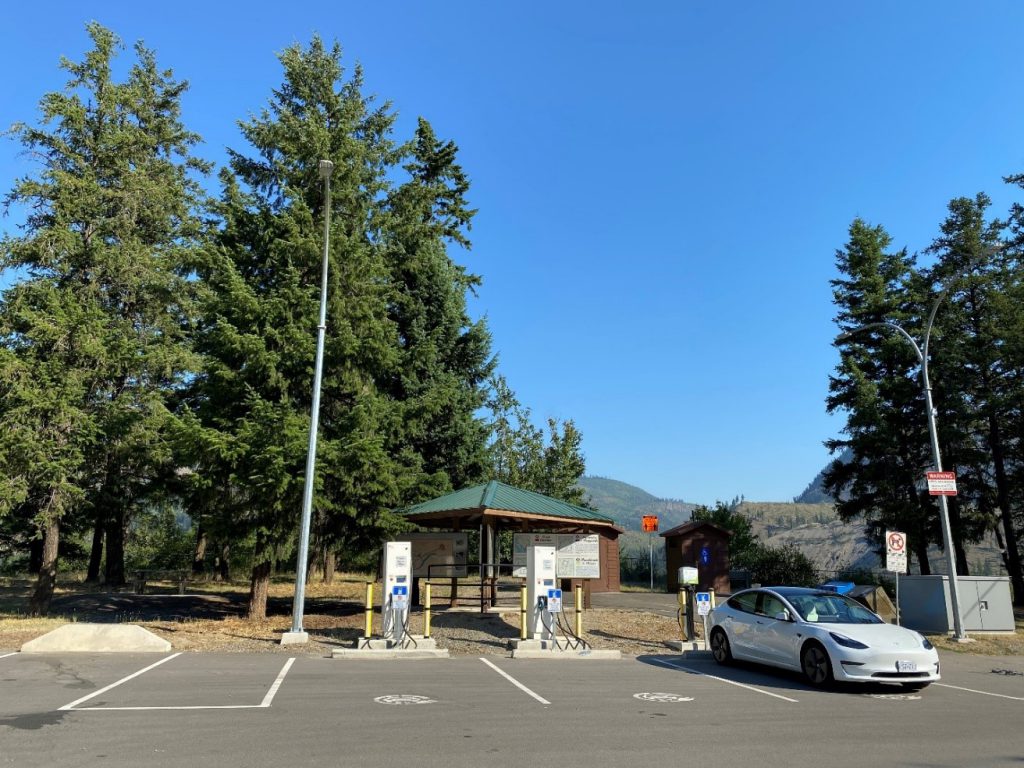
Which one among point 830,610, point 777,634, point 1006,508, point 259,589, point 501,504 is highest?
point 1006,508

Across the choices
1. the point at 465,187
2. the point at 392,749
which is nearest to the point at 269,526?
the point at 392,749

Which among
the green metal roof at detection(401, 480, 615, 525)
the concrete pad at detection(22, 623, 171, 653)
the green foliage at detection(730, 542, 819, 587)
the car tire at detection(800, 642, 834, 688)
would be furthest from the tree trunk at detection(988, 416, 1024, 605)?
the concrete pad at detection(22, 623, 171, 653)

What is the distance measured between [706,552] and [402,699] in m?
27.0

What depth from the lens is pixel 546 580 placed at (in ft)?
48.9

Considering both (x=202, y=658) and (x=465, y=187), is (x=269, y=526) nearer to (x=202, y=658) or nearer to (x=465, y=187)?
(x=202, y=658)

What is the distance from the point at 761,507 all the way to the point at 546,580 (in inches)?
5472

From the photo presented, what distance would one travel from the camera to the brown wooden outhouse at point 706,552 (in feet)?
112

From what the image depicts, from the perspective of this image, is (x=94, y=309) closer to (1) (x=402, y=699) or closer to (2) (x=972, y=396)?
(1) (x=402, y=699)

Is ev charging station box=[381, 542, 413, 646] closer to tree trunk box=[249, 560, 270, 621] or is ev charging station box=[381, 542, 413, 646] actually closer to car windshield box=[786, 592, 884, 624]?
tree trunk box=[249, 560, 270, 621]

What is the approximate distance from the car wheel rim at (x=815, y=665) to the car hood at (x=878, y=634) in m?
0.39

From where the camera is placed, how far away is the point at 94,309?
69.8 ft

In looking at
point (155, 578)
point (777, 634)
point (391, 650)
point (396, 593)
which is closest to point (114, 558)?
point (155, 578)

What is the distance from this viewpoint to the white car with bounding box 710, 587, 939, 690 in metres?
10.4

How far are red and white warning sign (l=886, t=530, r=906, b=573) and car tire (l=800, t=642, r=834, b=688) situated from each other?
21.0 ft
